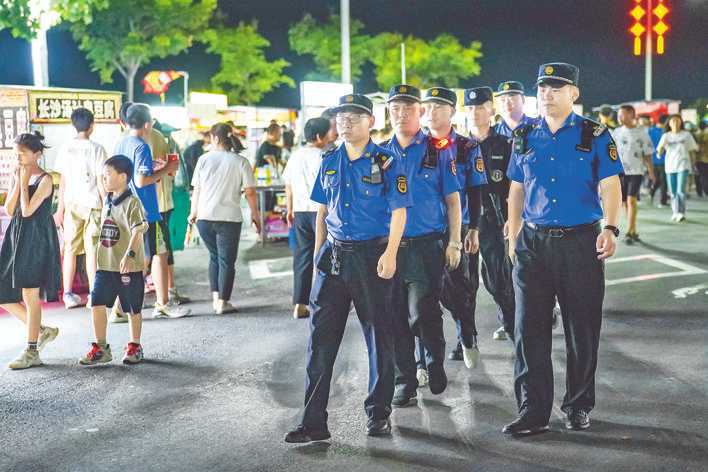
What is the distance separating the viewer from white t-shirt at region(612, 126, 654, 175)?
14203 millimetres

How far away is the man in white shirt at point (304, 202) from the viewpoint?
863 centimetres

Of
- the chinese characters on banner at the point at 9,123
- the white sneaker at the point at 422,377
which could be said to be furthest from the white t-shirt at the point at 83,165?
the white sneaker at the point at 422,377

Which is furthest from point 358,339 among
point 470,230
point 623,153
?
point 623,153

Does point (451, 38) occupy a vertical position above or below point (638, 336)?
above

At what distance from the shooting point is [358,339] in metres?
7.75

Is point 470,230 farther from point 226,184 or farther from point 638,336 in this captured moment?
point 226,184

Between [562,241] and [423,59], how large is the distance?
56142mm

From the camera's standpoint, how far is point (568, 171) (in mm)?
4977

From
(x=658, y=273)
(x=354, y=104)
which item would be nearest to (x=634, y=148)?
(x=658, y=273)

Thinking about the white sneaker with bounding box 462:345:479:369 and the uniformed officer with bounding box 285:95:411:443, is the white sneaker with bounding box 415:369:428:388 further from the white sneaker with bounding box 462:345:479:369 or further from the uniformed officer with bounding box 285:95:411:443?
the uniformed officer with bounding box 285:95:411:443

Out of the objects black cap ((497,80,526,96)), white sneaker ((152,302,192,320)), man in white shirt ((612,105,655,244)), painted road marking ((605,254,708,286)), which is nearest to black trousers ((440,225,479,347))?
black cap ((497,80,526,96))

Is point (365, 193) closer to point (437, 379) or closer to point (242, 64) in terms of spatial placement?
point (437, 379)

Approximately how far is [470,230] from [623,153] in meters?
8.75

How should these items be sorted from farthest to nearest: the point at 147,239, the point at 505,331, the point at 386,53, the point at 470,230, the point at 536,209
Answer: the point at 386,53 → the point at 147,239 → the point at 505,331 → the point at 470,230 → the point at 536,209
